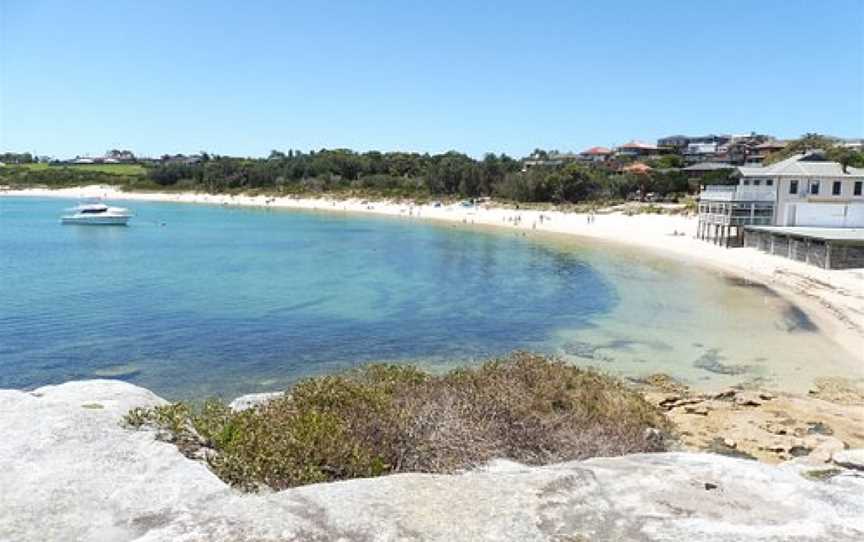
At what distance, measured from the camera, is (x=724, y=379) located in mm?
22141

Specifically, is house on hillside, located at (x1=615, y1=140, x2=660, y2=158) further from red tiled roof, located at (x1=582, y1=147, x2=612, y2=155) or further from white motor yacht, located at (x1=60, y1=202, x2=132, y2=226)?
white motor yacht, located at (x1=60, y1=202, x2=132, y2=226)

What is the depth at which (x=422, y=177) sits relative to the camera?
133625mm

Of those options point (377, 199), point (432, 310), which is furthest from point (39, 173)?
point (432, 310)

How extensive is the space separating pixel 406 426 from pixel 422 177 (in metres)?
125

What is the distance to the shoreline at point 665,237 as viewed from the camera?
33.0 metres

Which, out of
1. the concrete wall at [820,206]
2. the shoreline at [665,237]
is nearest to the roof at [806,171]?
the concrete wall at [820,206]

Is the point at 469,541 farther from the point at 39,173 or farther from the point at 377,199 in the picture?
the point at 39,173

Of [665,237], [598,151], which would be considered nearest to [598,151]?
[598,151]

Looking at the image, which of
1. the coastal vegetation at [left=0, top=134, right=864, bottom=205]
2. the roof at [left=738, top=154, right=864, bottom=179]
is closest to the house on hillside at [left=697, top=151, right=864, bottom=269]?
the roof at [left=738, top=154, right=864, bottom=179]

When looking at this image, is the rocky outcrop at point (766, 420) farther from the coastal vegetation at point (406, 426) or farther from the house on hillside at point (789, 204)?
the house on hillside at point (789, 204)

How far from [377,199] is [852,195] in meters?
85.5

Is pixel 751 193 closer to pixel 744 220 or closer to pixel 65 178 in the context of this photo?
pixel 744 220

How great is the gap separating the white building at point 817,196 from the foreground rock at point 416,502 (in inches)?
1994

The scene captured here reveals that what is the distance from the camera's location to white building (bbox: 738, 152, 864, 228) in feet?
171
